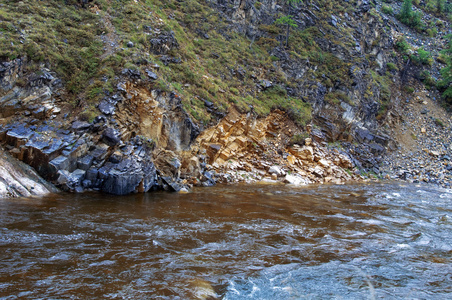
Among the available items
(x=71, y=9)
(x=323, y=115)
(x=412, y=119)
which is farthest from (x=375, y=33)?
(x=71, y=9)

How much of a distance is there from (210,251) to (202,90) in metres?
13.2

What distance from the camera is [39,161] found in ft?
31.7

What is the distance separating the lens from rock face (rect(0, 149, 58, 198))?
8547 mm

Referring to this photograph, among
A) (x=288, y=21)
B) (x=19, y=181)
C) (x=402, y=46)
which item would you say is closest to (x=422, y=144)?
(x=402, y=46)

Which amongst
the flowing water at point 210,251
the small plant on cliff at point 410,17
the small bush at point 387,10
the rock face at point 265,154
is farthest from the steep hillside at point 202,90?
the small bush at point 387,10

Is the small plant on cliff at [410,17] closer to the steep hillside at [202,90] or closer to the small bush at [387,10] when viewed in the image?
the small bush at [387,10]

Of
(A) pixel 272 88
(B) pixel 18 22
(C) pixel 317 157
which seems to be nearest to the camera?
(B) pixel 18 22

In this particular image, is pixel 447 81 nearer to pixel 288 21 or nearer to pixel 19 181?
pixel 288 21

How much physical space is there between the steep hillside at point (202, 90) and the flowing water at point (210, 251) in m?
2.87

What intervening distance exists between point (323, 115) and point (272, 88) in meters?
5.60

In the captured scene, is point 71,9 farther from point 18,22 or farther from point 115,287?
point 115,287

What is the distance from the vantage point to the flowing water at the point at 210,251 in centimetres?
418

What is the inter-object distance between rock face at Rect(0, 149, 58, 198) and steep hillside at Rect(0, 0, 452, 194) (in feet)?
1.12

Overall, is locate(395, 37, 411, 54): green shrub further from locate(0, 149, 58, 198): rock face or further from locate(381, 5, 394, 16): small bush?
locate(0, 149, 58, 198): rock face
